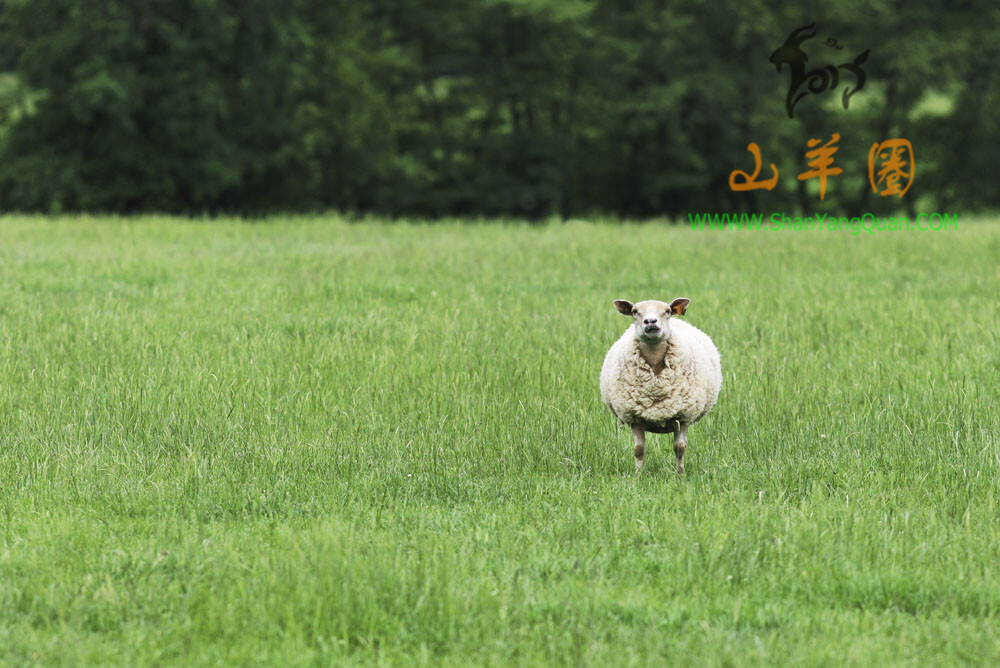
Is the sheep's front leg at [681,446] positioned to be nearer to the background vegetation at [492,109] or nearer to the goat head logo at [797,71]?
the background vegetation at [492,109]

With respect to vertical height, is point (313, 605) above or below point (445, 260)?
below

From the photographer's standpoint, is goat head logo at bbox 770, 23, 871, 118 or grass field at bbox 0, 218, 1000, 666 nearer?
grass field at bbox 0, 218, 1000, 666

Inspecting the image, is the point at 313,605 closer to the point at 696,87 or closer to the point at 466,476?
the point at 466,476

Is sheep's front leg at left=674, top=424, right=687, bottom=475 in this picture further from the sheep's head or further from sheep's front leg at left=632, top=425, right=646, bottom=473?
the sheep's head

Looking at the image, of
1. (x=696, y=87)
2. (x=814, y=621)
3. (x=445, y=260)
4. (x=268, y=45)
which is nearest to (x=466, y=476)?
(x=814, y=621)

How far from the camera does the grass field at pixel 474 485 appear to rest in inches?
159

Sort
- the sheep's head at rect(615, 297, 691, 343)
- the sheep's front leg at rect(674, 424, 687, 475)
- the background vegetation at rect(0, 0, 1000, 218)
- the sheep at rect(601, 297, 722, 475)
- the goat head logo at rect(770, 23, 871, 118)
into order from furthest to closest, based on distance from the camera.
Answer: the goat head logo at rect(770, 23, 871, 118) < the background vegetation at rect(0, 0, 1000, 218) < the sheep's front leg at rect(674, 424, 687, 475) < the sheep at rect(601, 297, 722, 475) < the sheep's head at rect(615, 297, 691, 343)

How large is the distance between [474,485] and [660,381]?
118 centimetres

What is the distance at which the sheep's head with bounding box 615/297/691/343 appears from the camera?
5.48m

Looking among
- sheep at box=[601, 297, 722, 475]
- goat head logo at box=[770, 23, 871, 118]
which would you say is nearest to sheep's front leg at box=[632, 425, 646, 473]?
Answer: sheep at box=[601, 297, 722, 475]

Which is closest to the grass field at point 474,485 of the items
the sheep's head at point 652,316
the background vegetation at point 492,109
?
the sheep's head at point 652,316

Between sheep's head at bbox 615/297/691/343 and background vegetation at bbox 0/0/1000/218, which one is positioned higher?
background vegetation at bbox 0/0/1000/218

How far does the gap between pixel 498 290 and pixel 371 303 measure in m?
1.95

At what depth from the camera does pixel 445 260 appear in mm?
14906
